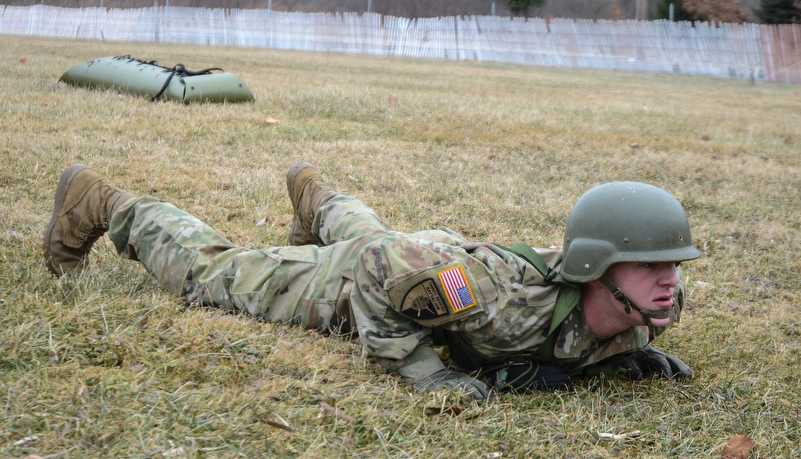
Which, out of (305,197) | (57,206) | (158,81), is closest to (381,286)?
(305,197)

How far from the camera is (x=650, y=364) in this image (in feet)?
10.5

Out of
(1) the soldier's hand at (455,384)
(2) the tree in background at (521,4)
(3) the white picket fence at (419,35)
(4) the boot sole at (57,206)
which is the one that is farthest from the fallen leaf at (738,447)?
(2) the tree in background at (521,4)

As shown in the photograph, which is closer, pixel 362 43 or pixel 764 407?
pixel 764 407

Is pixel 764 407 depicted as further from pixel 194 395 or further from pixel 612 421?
pixel 194 395

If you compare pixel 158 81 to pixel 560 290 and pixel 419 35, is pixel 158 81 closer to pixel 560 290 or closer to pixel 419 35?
pixel 560 290

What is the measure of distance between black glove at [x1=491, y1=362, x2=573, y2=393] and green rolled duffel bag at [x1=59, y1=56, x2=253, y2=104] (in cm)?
648

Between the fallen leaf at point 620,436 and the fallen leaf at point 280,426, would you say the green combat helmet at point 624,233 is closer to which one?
the fallen leaf at point 620,436

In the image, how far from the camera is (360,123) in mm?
8672

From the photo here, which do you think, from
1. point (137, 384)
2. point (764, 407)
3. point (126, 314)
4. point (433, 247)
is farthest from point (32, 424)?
point (764, 407)

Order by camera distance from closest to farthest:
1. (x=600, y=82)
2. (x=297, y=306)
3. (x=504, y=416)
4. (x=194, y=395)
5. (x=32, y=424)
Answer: (x=32, y=424) → (x=194, y=395) → (x=504, y=416) → (x=297, y=306) → (x=600, y=82)

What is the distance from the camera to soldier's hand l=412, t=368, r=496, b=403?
2732 mm

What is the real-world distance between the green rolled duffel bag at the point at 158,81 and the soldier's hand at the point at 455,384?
6424 mm

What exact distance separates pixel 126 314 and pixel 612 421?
1.97 metres

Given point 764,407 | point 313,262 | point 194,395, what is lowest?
point 764,407
